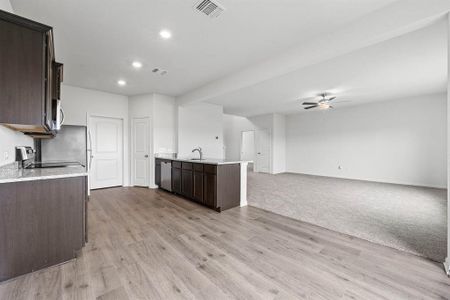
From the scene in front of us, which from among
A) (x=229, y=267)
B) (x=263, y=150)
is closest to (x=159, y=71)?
(x=229, y=267)

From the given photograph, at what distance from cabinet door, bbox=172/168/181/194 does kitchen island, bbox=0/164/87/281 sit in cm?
237

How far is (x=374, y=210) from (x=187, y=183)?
3695 mm

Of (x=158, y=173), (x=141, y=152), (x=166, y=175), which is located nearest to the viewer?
(x=166, y=175)

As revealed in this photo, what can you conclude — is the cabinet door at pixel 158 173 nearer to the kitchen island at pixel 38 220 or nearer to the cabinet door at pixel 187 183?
the cabinet door at pixel 187 183

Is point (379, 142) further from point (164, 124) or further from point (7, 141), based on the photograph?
point (7, 141)

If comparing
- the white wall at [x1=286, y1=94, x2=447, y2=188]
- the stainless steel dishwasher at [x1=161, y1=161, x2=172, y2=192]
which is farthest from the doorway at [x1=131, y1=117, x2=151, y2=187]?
the white wall at [x1=286, y1=94, x2=447, y2=188]

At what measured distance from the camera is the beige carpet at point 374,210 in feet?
8.14

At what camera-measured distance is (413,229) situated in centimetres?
275

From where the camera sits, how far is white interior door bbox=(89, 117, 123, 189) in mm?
5168

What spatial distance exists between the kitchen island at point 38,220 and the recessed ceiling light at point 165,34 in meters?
2.07

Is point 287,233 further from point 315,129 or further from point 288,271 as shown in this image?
point 315,129

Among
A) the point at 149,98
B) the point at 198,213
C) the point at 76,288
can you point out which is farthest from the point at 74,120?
the point at 76,288

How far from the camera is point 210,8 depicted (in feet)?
7.11

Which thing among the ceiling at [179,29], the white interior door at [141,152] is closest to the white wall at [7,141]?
the ceiling at [179,29]
